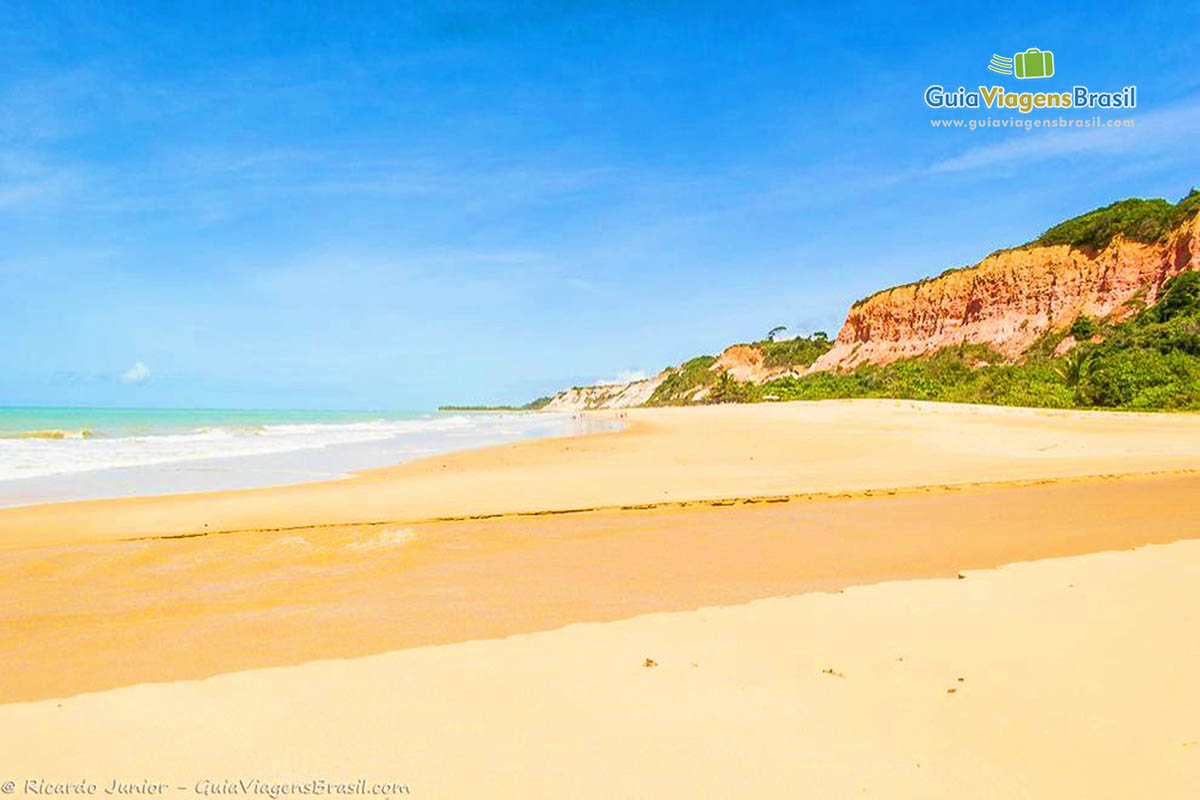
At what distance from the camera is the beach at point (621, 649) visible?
2.41 metres

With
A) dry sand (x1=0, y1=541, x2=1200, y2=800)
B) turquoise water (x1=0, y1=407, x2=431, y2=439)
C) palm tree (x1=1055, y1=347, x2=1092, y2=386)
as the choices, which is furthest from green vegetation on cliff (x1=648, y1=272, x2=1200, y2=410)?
turquoise water (x1=0, y1=407, x2=431, y2=439)

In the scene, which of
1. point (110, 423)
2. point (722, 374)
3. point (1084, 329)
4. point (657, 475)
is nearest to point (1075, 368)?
point (1084, 329)

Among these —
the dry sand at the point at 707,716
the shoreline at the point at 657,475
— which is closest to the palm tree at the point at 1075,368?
the shoreline at the point at 657,475

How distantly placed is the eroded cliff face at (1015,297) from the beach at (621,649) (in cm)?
4585

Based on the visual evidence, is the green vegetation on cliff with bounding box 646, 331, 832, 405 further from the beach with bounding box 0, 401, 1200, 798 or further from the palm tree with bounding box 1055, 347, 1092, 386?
the beach with bounding box 0, 401, 1200, 798

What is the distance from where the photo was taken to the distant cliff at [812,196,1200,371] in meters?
42.7

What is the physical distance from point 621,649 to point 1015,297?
60.4 metres

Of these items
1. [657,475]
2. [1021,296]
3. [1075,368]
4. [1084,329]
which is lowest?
[657,475]

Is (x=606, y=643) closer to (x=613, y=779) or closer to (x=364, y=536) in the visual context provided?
(x=613, y=779)

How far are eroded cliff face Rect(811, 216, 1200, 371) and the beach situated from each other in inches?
1805

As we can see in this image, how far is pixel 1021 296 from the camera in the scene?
52.2m

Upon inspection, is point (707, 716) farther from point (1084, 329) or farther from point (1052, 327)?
→ point (1052, 327)

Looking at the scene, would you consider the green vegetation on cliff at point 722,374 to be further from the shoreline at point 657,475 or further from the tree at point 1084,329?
the shoreline at point 657,475

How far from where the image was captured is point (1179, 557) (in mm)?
5188
